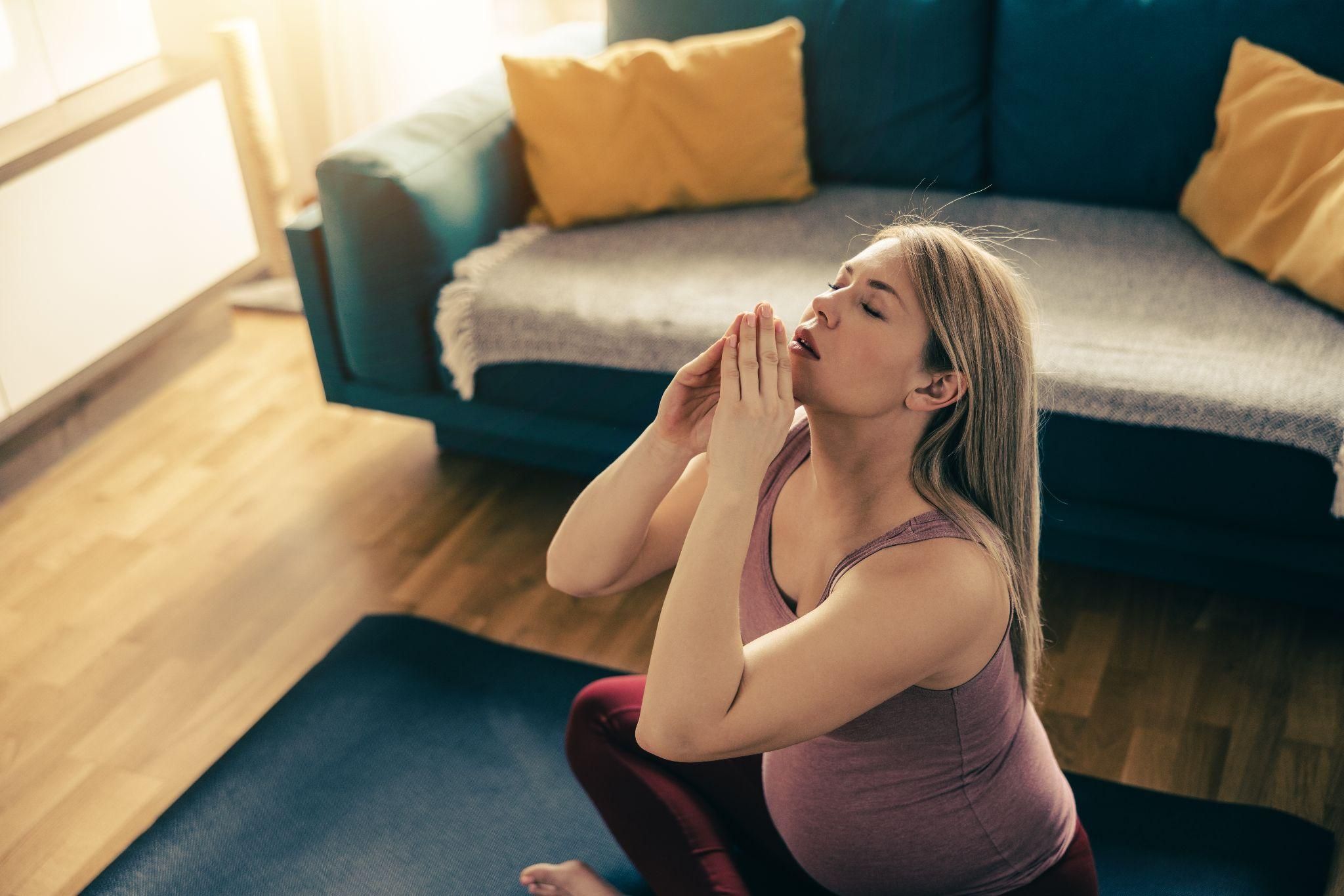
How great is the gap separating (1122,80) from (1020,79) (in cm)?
18

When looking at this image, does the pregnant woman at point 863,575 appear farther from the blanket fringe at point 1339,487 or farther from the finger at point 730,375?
the blanket fringe at point 1339,487

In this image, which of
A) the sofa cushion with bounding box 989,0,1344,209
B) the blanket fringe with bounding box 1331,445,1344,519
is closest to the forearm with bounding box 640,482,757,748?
the blanket fringe with bounding box 1331,445,1344,519

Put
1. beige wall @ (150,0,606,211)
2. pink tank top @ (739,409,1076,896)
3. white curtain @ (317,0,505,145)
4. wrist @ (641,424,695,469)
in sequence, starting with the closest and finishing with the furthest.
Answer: pink tank top @ (739,409,1076,896) → wrist @ (641,424,695,469) → white curtain @ (317,0,505,145) → beige wall @ (150,0,606,211)

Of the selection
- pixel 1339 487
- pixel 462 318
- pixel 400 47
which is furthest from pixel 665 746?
pixel 400 47

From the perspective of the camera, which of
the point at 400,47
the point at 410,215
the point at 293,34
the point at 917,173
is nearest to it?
the point at 410,215

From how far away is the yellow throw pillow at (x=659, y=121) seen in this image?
232cm

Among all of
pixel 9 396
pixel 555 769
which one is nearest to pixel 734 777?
pixel 555 769

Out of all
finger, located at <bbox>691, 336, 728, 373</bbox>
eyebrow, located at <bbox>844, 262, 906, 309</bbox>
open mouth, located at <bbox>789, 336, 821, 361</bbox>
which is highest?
eyebrow, located at <bbox>844, 262, 906, 309</bbox>

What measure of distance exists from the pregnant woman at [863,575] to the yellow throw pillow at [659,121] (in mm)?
1151

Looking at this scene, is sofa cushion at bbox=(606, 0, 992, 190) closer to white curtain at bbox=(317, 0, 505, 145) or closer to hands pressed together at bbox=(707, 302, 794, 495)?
white curtain at bbox=(317, 0, 505, 145)

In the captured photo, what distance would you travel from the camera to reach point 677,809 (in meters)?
1.40

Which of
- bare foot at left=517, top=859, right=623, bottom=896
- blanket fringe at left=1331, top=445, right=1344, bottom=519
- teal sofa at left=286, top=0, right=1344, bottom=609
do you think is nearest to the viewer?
bare foot at left=517, top=859, right=623, bottom=896

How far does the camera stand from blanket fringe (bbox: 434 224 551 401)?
2.17m

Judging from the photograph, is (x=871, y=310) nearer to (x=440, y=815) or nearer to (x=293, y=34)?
(x=440, y=815)
